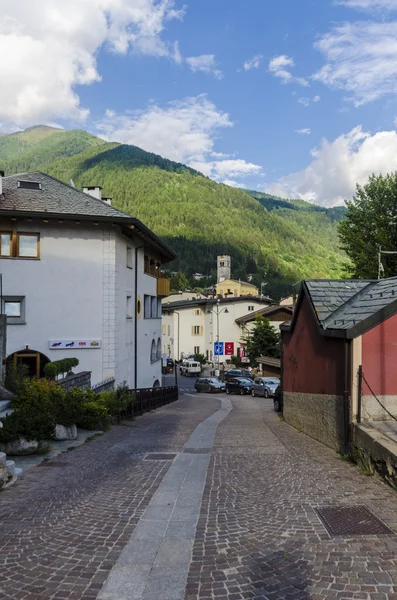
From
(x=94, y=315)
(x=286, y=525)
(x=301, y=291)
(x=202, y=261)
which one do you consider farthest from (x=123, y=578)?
(x=202, y=261)

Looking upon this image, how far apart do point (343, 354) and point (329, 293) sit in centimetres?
265

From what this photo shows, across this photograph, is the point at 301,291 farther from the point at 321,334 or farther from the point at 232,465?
the point at 232,465

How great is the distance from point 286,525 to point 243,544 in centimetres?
70

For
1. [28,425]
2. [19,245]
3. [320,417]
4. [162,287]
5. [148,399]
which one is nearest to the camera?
[28,425]

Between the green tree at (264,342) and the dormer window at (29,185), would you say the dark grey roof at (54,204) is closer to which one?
the dormer window at (29,185)

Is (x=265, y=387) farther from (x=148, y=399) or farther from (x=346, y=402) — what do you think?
(x=346, y=402)

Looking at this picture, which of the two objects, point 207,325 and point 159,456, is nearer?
point 159,456

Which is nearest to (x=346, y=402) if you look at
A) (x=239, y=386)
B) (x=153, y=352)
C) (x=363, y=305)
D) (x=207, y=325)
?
(x=363, y=305)

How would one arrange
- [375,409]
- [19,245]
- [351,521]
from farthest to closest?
[19,245], [375,409], [351,521]

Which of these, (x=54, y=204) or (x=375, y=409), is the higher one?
(x=54, y=204)

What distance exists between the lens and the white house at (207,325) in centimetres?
6919

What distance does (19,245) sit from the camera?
21.1 metres

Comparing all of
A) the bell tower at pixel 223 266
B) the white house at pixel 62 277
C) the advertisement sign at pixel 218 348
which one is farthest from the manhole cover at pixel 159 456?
the bell tower at pixel 223 266

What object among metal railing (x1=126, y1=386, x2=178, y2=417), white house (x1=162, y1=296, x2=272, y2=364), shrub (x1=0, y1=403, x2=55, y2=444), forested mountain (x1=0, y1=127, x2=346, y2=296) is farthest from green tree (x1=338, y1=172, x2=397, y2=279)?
forested mountain (x1=0, y1=127, x2=346, y2=296)
